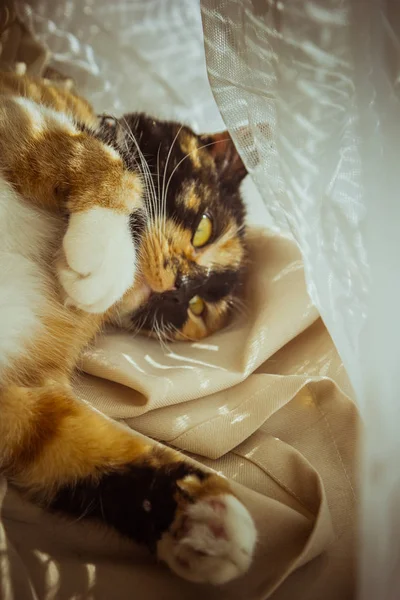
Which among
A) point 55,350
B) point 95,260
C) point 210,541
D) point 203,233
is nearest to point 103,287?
point 95,260

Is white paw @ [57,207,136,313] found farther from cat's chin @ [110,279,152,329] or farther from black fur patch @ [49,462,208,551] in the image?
black fur patch @ [49,462,208,551]

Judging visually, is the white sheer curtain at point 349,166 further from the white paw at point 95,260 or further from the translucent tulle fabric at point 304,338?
the white paw at point 95,260

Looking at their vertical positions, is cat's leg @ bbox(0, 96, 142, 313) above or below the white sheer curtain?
below

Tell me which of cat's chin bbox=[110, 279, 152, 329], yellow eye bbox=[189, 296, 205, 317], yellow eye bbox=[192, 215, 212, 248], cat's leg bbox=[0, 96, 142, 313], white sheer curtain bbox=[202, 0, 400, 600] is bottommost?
yellow eye bbox=[189, 296, 205, 317]

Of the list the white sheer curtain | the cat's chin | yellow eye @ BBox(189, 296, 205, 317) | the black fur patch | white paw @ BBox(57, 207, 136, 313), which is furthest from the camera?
yellow eye @ BBox(189, 296, 205, 317)

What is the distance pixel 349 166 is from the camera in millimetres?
538

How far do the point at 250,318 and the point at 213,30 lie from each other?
503 mm

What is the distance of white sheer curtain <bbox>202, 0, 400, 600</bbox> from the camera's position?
19.4 inches

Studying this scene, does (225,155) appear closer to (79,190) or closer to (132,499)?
(79,190)

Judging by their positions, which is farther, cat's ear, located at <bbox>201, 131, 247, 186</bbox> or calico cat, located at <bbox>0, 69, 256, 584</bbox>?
cat's ear, located at <bbox>201, 131, 247, 186</bbox>

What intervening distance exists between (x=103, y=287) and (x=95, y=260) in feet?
0.14

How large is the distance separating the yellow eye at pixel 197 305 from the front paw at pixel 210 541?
0.47m

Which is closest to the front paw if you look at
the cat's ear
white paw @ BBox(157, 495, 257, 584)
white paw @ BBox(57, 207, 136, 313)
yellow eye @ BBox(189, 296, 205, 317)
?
white paw @ BBox(157, 495, 257, 584)

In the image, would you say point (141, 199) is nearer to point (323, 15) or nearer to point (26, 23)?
point (323, 15)
